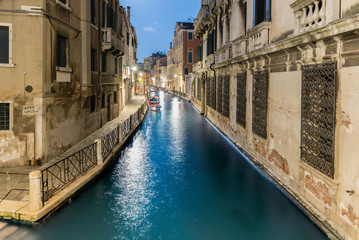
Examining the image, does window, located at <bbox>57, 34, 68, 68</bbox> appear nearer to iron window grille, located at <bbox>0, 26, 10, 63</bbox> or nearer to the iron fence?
iron window grille, located at <bbox>0, 26, 10, 63</bbox>

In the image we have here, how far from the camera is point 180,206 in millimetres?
7891

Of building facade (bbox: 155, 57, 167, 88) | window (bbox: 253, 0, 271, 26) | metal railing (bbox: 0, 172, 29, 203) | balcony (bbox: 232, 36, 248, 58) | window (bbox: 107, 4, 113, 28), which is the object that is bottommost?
metal railing (bbox: 0, 172, 29, 203)

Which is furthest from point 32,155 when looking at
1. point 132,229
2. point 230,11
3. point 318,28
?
point 230,11

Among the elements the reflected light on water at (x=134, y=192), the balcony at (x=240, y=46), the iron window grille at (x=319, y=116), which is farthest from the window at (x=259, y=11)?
the reflected light on water at (x=134, y=192)

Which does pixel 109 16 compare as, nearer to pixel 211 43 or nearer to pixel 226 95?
pixel 211 43

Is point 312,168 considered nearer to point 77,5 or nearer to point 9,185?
point 9,185

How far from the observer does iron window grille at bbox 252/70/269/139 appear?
1058cm

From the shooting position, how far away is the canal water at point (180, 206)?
21.3 feet

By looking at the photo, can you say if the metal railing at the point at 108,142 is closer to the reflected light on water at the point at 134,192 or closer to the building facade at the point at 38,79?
the reflected light on water at the point at 134,192

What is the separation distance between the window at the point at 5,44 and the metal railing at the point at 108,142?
442 centimetres

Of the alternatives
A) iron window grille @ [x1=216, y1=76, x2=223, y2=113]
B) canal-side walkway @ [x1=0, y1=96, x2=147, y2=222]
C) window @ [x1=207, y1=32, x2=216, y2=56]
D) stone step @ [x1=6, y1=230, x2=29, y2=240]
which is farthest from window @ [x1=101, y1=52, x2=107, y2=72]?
stone step @ [x1=6, y1=230, x2=29, y2=240]

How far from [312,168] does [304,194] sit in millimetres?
909

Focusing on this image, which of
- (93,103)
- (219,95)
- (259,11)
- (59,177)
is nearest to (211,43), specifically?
(219,95)

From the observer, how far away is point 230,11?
1686cm
